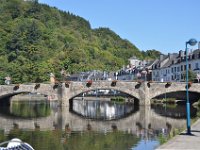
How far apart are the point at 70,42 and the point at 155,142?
14716 cm

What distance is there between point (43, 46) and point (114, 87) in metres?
94.5

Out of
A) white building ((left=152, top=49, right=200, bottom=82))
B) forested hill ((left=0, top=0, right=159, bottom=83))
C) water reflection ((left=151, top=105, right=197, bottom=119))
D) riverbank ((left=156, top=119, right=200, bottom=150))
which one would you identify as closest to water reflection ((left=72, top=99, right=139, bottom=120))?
water reflection ((left=151, top=105, right=197, bottom=119))

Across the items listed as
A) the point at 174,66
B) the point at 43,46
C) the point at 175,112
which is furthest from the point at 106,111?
the point at 43,46

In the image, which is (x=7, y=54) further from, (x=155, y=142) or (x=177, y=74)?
(x=155, y=142)

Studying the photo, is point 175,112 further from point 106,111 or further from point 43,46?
point 43,46

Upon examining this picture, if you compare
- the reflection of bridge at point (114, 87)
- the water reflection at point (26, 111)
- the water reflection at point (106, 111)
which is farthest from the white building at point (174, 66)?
the water reflection at point (26, 111)

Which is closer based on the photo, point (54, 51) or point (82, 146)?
point (82, 146)

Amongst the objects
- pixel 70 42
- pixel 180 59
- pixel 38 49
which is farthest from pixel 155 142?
pixel 70 42

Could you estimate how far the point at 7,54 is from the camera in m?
A: 146

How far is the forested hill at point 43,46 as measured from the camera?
12838 cm

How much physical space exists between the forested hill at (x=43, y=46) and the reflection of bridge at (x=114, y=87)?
47.7 metres

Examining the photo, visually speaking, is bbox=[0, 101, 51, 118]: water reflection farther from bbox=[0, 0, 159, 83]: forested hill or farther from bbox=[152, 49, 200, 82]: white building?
bbox=[0, 0, 159, 83]: forested hill

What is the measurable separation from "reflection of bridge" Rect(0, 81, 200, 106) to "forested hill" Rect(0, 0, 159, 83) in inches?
1877

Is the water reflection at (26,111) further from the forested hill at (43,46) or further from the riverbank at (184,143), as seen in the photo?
the forested hill at (43,46)
